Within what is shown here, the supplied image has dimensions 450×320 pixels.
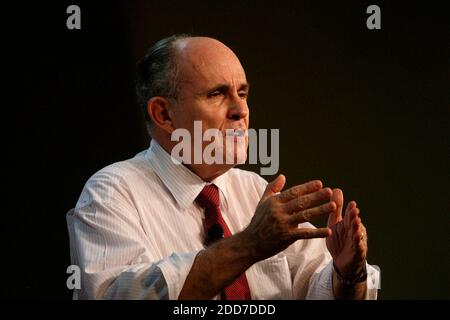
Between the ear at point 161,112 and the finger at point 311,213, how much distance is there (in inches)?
25.8

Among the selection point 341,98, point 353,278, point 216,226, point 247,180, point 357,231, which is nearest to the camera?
point 357,231

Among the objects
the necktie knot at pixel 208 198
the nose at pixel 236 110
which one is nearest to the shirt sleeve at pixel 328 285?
the necktie knot at pixel 208 198

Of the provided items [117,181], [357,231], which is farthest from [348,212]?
[117,181]

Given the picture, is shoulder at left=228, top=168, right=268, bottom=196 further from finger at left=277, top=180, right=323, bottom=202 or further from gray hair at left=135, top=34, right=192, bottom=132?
finger at left=277, top=180, right=323, bottom=202

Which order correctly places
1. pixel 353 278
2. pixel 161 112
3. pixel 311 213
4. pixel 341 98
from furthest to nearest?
pixel 341 98
pixel 161 112
pixel 353 278
pixel 311 213

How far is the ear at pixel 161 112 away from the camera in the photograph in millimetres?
2066

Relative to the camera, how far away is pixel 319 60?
259cm

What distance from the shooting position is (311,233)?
1.54 meters

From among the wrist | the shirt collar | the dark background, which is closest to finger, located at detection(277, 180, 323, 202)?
the wrist

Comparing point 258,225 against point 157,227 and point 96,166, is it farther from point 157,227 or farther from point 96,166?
point 96,166

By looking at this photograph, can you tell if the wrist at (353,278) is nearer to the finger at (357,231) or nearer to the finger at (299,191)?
the finger at (357,231)

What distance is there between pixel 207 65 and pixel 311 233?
27.3 inches

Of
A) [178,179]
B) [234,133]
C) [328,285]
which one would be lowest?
[328,285]

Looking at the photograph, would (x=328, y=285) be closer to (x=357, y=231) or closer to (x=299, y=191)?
(x=357, y=231)
